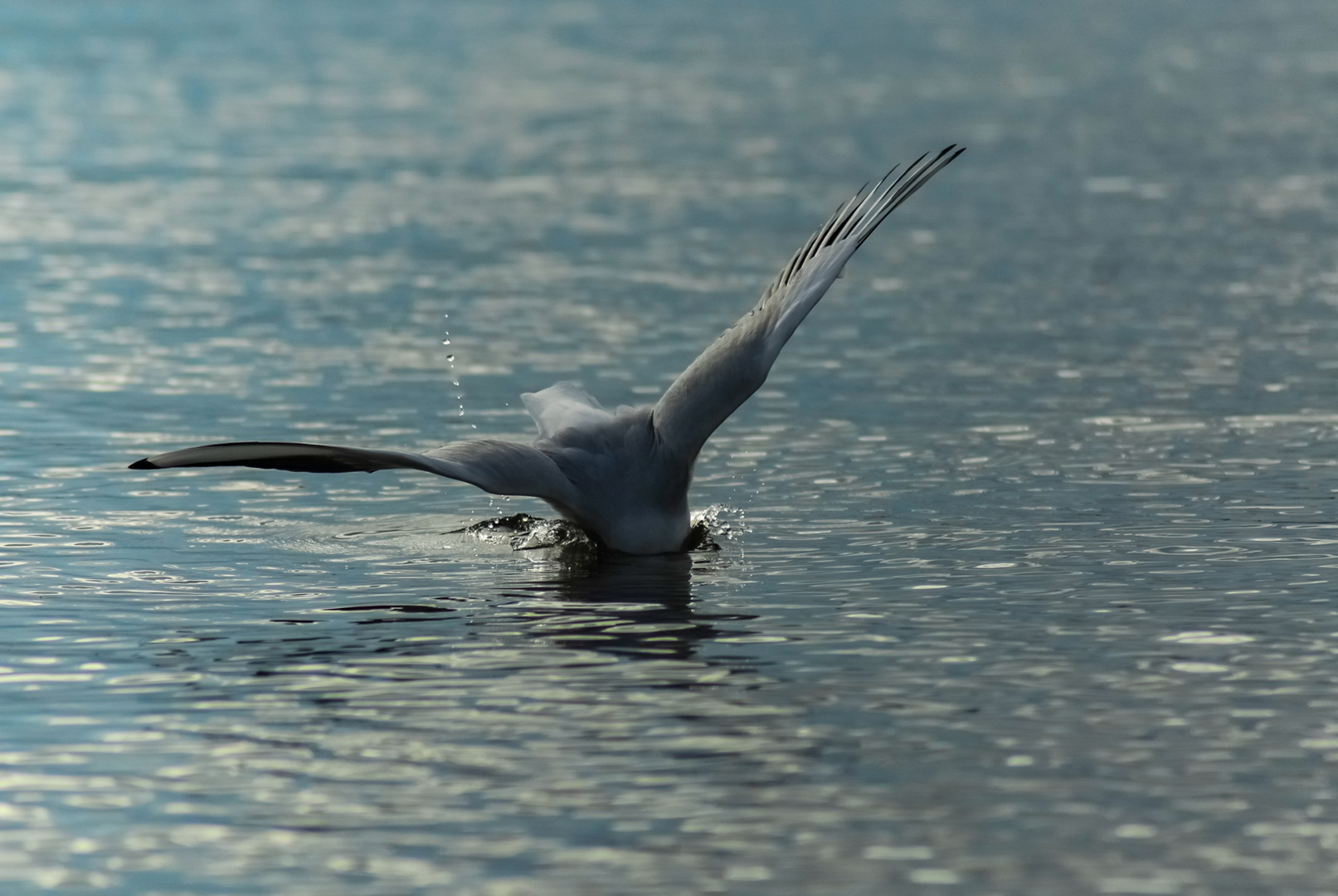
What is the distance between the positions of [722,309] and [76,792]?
51.0 feet

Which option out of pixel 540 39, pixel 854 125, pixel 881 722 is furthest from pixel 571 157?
pixel 540 39

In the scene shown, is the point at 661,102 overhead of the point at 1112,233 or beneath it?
overhead

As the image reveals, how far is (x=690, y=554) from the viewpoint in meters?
15.6

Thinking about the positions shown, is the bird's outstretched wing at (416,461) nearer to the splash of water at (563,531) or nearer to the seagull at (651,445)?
the seagull at (651,445)

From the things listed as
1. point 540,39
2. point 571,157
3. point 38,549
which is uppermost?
point 540,39

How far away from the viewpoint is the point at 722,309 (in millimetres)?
25344

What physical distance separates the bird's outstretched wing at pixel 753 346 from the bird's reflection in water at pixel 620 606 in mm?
856

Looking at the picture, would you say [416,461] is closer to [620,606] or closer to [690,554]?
[620,606]

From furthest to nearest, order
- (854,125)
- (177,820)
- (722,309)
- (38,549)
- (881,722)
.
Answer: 1. (854,125)
2. (722,309)
3. (38,549)
4. (881,722)
5. (177,820)

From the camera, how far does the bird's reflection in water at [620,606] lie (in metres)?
13.1

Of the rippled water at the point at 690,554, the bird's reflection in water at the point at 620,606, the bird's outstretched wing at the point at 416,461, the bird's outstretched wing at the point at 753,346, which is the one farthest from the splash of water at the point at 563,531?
the bird's outstretched wing at the point at 416,461

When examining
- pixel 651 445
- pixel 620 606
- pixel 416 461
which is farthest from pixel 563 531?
pixel 416 461

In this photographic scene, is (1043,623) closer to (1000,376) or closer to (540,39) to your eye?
(1000,376)

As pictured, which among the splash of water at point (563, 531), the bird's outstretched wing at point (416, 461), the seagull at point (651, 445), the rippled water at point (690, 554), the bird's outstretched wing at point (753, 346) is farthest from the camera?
the splash of water at point (563, 531)
